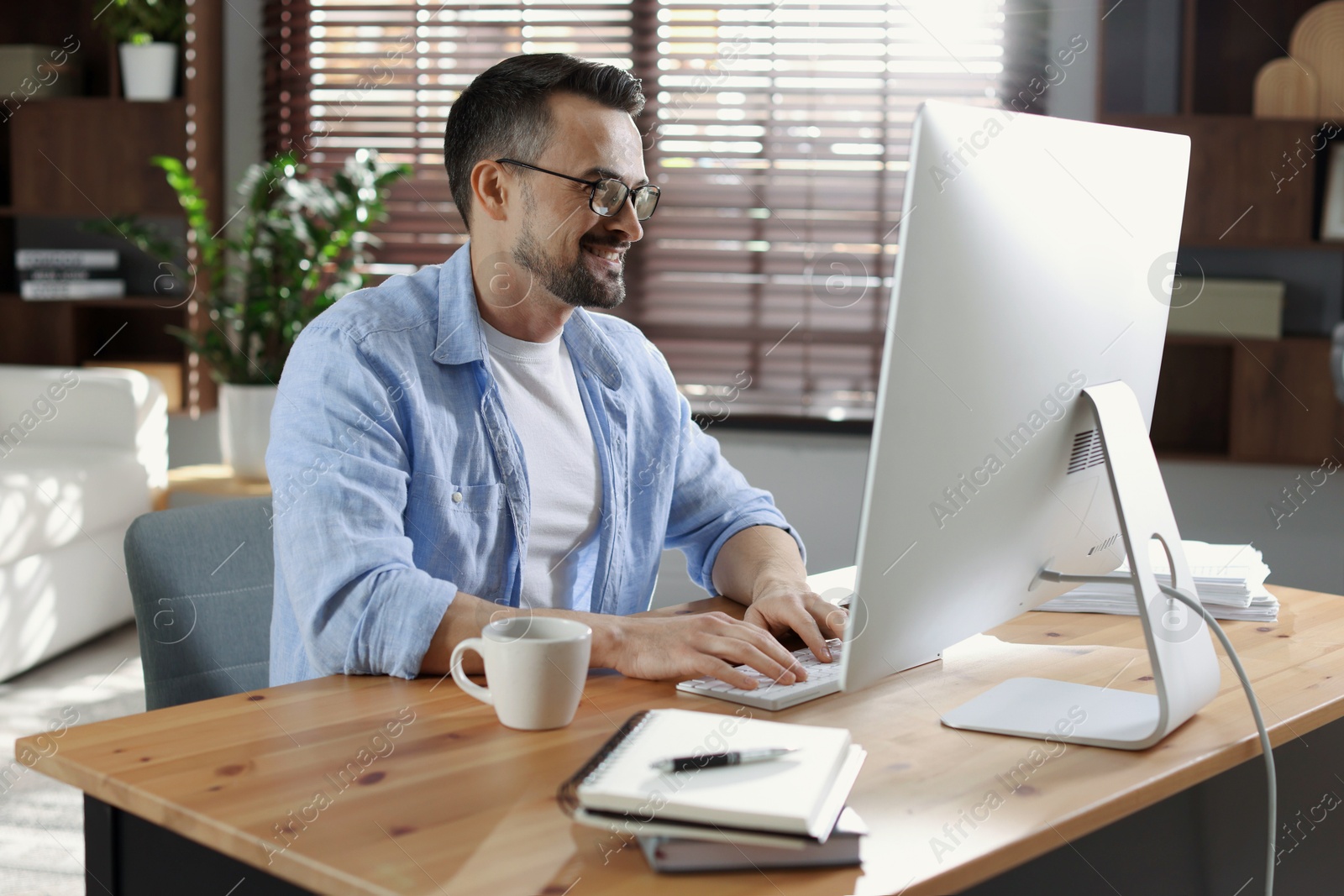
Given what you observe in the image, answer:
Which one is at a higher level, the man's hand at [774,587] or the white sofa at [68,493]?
the man's hand at [774,587]

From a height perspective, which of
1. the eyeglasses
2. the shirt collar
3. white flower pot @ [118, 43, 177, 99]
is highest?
white flower pot @ [118, 43, 177, 99]

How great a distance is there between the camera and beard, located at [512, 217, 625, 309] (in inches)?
62.6

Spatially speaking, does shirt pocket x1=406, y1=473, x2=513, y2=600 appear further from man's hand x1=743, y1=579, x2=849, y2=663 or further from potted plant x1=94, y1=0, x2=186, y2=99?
potted plant x1=94, y1=0, x2=186, y2=99

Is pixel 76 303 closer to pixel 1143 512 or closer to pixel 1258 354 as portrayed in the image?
pixel 1258 354

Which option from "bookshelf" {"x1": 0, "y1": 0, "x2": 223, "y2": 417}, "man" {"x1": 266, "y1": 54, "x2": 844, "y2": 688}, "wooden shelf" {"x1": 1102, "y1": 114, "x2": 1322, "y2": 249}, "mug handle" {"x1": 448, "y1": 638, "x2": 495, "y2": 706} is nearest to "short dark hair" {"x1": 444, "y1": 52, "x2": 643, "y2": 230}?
"man" {"x1": 266, "y1": 54, "x2": 844, "y2": 688}

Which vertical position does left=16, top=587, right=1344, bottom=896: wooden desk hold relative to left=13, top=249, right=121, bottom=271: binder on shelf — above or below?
below

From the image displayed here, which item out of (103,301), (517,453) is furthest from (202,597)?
(103,301)

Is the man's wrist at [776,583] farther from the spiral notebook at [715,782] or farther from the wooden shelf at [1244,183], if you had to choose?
the wooden shelf at [1244,183]

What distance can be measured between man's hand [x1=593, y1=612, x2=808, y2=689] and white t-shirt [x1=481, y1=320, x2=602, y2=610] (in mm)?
384

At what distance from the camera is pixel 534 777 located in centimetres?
90

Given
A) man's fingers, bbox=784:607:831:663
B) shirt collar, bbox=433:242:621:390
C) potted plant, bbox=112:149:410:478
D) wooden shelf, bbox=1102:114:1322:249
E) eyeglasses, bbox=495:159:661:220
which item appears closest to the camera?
man's fingers, bbox=784:607:831:663

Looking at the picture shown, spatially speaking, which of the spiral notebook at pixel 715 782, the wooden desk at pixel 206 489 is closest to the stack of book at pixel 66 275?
the wooden desk at pixel 206 489

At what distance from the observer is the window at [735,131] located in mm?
3498

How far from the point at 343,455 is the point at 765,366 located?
253 centimetres
